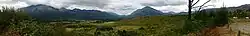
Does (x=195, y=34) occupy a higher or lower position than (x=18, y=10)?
lower

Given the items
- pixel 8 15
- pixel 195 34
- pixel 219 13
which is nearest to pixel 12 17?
pixel 8 15

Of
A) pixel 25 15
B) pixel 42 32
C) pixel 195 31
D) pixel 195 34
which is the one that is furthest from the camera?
pixel 195 31

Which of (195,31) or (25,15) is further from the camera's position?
(195,31)

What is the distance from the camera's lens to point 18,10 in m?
23.3

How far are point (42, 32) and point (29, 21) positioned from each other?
1.19m

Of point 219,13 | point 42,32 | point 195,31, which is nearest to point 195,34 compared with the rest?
point 195,31

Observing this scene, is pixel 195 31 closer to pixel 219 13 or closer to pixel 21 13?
pixel 219 13

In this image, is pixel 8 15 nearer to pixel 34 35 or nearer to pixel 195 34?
pixel 34 35

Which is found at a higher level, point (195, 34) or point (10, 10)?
point (10, 10)

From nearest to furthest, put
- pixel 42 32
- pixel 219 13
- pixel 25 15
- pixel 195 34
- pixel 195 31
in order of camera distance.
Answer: pixel 42 32, pixel 25 15, pixel 195 34, pixel 195 31, pixel 219 13

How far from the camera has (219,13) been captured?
33.5m

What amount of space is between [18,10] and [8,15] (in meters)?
0.53

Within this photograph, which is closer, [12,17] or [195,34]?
[12,17]

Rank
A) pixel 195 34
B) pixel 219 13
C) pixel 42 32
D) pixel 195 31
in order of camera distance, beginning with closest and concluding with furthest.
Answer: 1. pixel 42 32
2. pixel 195 34
3. pixel 195 31
4. pixel 219 13
